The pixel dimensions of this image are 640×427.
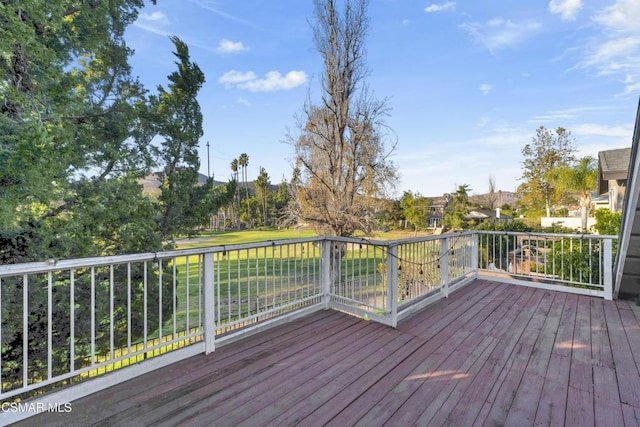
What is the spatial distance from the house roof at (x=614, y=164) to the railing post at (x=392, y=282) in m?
5.46

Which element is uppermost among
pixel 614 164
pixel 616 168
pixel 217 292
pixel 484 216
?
pixel 614 164

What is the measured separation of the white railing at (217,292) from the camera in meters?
2.30

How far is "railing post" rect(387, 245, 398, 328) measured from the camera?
3.18 meters

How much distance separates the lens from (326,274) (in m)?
3.80

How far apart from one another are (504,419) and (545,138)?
83.4ft

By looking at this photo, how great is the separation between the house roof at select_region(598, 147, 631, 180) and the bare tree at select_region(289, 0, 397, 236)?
4.98 meters

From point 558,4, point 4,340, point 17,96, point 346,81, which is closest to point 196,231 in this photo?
point 4,340

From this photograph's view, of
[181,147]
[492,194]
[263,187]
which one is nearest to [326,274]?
[181,147]

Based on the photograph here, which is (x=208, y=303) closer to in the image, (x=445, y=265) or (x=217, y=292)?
(x=217, y=292)

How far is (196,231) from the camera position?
8609 millimetres

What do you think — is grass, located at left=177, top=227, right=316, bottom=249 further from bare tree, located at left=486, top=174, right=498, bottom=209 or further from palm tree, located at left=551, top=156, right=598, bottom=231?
bare tree, located at left=486, top=174, right=498, bottom=209

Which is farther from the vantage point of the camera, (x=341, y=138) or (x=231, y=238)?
(x=231, y=238)

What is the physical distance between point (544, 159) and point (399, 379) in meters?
25.2

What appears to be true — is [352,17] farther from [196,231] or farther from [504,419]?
[504,419]
